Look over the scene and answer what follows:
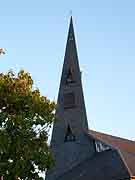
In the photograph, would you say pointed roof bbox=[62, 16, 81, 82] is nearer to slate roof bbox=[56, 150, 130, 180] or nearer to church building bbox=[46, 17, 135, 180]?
church building bbox=[46, 17, 135, 180]

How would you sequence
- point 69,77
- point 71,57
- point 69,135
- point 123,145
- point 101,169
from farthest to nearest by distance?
point 71,57 < point 69,77 < point 123,145 < point 69,135 < point 101,169

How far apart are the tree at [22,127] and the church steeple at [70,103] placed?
21545 millimetres

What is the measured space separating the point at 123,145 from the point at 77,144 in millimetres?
5778

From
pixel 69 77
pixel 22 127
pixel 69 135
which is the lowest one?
pixel 22 127

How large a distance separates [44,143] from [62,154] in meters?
21.6

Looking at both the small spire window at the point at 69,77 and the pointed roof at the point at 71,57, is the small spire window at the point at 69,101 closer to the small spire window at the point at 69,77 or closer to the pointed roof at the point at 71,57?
the small spire window at the point at 69,77

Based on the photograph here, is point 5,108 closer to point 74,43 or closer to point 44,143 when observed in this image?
point 44,143

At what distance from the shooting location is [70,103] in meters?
50.2

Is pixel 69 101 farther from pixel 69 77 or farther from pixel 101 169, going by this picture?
pixel 101 169

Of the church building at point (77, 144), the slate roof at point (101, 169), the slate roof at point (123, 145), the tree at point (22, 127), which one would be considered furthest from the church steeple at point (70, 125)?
the tree at point (22, 127)

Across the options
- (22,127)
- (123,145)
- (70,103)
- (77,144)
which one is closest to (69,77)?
(70,103)

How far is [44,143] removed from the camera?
27.3 metres

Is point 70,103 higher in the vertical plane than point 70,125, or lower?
higher

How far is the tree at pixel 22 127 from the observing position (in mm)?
25312
